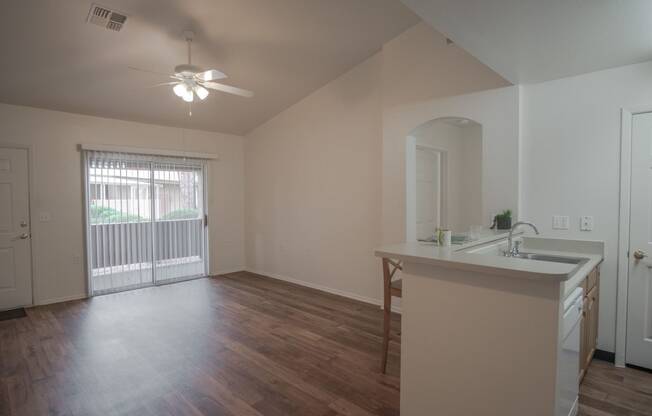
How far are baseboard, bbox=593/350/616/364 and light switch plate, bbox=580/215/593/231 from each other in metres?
1.03

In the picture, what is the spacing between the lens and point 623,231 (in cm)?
275

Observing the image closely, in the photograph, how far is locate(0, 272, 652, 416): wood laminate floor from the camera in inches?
91.6

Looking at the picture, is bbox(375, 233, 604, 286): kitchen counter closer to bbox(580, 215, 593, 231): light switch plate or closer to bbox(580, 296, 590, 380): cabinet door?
bbox(580, 215, 593, 231): light switch plate

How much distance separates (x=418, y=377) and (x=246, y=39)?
3522 millimetres

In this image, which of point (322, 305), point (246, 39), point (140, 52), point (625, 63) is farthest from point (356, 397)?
point (140, 52)

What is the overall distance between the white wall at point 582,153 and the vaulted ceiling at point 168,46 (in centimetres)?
170

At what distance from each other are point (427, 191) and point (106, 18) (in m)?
4.20

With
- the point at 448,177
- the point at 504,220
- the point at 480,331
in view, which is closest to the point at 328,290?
the point at 448,177

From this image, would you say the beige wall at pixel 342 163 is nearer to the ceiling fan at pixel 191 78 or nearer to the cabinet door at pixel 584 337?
the ceiling fan at pixel 191 78

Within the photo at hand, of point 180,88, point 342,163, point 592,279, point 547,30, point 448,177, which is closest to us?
point 547,30

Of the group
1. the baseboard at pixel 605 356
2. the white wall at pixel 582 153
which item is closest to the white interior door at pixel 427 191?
the white wall at pixel 582 153

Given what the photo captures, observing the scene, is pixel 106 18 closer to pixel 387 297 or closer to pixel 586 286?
pixel 387 297

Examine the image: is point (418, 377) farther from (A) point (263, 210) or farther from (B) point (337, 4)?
(A) point (263, 210)

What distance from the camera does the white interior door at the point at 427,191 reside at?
4.87 metres
